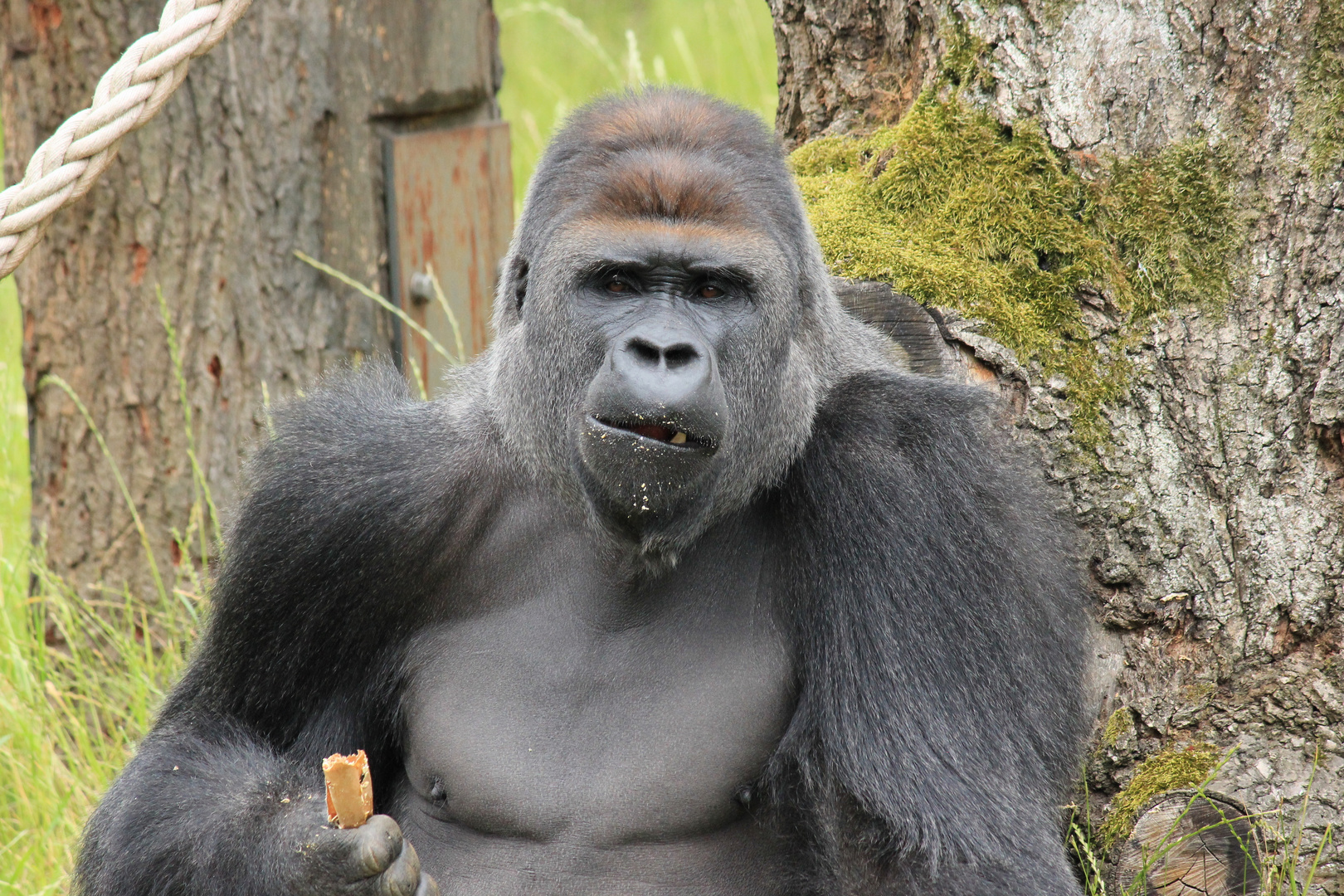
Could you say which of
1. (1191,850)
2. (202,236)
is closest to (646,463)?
(1191,850)

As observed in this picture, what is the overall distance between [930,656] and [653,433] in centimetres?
68

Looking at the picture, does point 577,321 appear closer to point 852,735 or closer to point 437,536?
point 437,536

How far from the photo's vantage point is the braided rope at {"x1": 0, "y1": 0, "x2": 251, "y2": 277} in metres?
2.81

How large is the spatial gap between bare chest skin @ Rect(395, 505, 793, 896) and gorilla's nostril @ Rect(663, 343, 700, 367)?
552 millimetres

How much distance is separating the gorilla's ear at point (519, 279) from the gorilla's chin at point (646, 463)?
0.49 m

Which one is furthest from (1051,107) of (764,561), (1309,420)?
(764,561)

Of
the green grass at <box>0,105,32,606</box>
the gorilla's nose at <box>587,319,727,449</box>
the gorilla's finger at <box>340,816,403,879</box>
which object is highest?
the gorilla's nose at <box>587,319,727,449</box>

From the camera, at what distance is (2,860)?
3729 mm

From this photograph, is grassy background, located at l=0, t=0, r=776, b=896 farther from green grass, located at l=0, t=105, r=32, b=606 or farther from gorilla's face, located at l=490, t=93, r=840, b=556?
gorilla's face, located at l=490, t=93, r=840, b=556

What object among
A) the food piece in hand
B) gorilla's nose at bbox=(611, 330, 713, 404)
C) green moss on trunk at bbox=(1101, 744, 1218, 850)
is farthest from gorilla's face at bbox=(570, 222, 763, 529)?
green moss on trunk at bbox=(1101, 744, 1218, 850)

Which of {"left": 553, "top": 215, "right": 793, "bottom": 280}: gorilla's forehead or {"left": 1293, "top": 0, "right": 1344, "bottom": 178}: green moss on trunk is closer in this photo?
{"left": 553, "top": 215, "right": 793, "bottom": 280}: gorilla's forehead

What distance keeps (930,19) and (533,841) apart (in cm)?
218

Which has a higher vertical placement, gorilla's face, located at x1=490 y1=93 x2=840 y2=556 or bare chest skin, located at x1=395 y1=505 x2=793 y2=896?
gorilla's face, located at x1=490 y1=93 x2=840 y2=556

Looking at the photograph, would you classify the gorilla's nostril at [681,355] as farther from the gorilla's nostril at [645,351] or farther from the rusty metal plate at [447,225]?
the rusty metal plate at [447,225]
